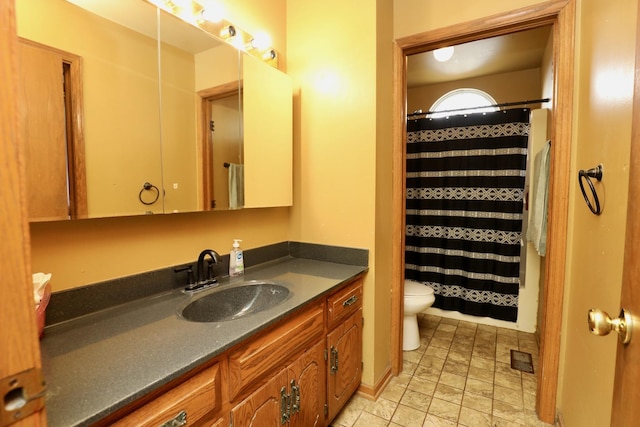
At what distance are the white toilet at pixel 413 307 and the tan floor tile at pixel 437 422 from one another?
68 centimetres

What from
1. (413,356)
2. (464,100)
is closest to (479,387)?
(413,356)

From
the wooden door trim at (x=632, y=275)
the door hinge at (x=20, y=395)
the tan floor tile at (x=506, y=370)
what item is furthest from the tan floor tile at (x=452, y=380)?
the door hinge at (x=20, y=395)

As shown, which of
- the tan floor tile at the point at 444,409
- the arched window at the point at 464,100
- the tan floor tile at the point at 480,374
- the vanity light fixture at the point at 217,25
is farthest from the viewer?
the arched window at the point at 464,100

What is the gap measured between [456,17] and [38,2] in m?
1.89

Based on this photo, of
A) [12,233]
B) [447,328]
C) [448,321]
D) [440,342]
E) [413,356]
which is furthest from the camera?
[448,321]

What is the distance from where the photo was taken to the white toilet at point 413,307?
2.32 meters

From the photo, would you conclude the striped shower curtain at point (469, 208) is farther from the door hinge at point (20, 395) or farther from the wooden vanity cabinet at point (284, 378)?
the door hinge at point (20, 395)

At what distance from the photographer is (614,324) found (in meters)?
0.57

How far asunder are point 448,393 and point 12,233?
220 centimetres

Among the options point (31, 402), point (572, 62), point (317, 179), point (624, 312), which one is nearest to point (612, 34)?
point (572, 62)

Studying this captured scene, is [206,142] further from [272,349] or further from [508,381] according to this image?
[508,381]

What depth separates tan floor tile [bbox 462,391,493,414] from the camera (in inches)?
68.9

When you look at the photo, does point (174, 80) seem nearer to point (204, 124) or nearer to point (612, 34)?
point (204, 124)

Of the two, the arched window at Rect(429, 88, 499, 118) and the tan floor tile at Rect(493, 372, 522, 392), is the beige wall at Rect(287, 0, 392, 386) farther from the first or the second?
the arched window at Rect(429, 88, 499, 118)
